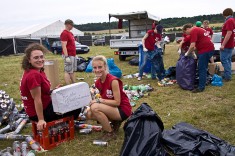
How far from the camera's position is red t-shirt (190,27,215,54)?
586cm

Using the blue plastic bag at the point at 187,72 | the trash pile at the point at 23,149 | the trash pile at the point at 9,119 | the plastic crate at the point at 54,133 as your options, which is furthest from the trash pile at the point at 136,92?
the trash pile at the point at 23,149

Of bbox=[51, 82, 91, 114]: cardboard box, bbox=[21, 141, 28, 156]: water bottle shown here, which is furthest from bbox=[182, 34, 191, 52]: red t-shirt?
bbox=[21, 141, 28, 156]: water bottle

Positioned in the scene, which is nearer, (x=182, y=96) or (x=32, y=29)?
(x=182, y=96)

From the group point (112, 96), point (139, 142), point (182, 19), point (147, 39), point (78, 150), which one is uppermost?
point (182, 19)

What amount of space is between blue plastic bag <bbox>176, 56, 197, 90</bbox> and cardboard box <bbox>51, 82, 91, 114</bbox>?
11.3ft

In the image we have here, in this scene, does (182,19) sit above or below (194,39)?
above

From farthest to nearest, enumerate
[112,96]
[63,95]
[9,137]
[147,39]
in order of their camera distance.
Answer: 1. [147,39]
2. [9,137]
3. [112,96]
4. [63,95]

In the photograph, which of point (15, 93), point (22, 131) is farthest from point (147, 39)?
point (22, 131)

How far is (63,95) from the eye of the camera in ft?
10.9

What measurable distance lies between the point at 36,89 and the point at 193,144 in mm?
1942

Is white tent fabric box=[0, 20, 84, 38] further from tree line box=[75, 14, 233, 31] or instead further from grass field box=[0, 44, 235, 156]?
grass field box=[0, 44, 235, 156]

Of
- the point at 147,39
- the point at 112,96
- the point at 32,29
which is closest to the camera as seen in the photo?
the point at 112,96

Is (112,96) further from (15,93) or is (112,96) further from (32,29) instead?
(32,29)

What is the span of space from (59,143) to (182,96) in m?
3.31
